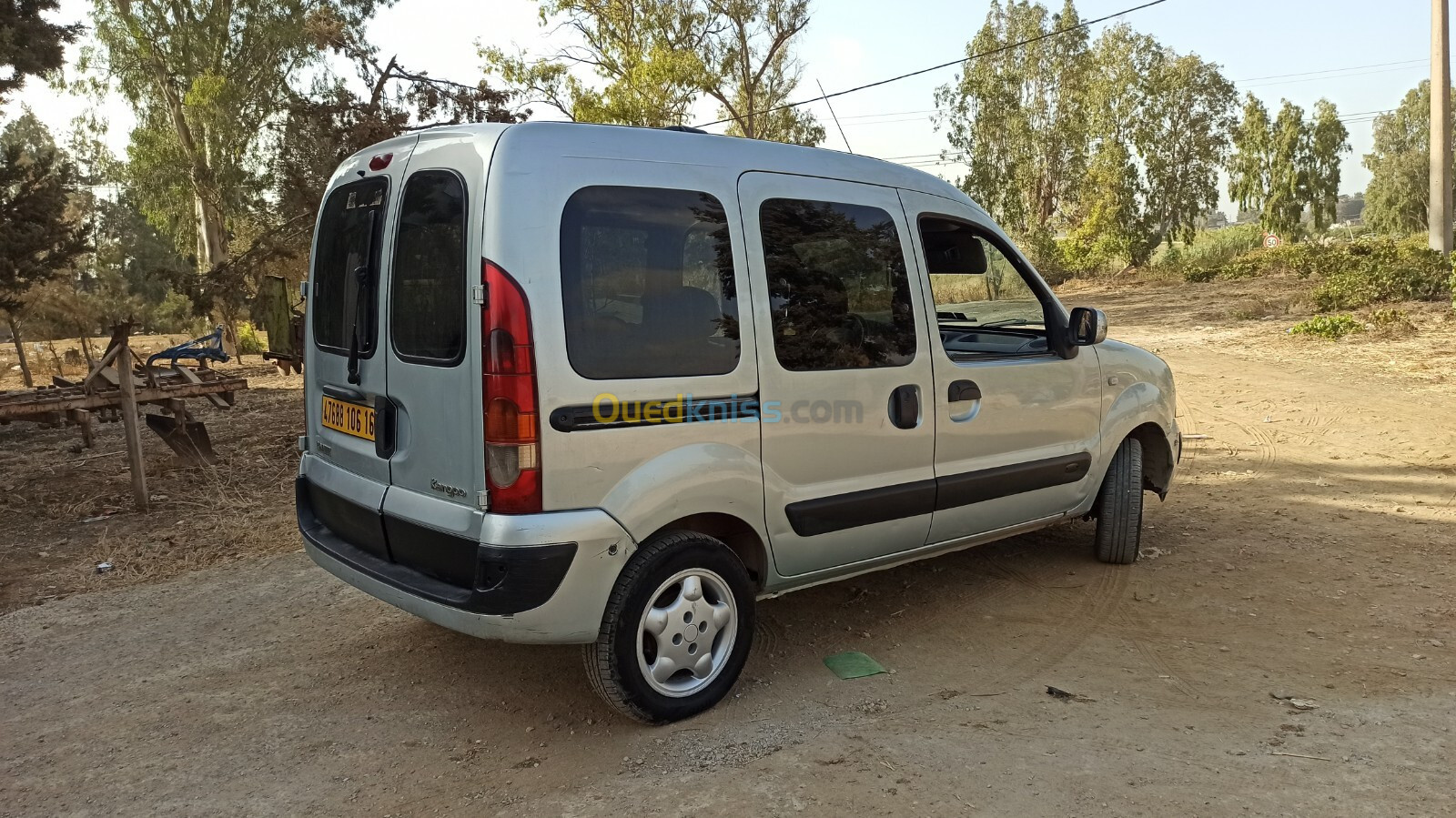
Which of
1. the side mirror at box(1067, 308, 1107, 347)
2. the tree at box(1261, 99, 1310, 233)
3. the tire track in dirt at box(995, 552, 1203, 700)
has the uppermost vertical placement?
the tree at box(1261, 99, 1310, 233)

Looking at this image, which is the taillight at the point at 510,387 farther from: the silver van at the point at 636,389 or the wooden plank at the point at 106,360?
the wooden plank at the point at 106,360

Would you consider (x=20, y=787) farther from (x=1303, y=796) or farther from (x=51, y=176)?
(x=51, y=176)

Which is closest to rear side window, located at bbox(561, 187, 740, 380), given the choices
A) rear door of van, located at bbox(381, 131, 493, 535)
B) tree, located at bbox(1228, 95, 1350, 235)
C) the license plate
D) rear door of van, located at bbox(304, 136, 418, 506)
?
rear door of van, located at bbox(381, 131, 493, 535)

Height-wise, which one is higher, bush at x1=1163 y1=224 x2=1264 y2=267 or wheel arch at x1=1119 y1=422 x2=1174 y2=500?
bush at x1=1163 y1=224 x2=1264 y2=267

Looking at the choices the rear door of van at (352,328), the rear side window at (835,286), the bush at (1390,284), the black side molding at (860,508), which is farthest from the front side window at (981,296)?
the bush at (1390,284)

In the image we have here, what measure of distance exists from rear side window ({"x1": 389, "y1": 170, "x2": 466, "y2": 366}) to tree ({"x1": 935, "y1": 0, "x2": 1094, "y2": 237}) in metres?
36.8

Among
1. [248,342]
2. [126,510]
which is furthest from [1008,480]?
[248,342]

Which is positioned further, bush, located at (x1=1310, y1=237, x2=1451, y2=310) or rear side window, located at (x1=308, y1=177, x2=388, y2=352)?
bush, located at (x1=1310, y1=237, x2=1451, y2=310)

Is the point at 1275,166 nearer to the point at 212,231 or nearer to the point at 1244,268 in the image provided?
the point at 1244,268

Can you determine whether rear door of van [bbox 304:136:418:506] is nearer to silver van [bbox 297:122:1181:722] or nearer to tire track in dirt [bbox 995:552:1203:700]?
silver van [bbox 297:122:1181:722]

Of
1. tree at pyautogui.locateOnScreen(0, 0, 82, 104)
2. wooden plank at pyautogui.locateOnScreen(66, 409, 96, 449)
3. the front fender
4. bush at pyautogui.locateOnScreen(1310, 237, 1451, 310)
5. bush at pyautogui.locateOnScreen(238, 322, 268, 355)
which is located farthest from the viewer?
bush at pyautogui.locateOnScreen(238, 322, 268, 355)

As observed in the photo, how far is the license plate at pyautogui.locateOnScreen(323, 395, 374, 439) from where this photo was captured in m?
3.54

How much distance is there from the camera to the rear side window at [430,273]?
10.3 ft

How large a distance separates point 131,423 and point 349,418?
446 cm
